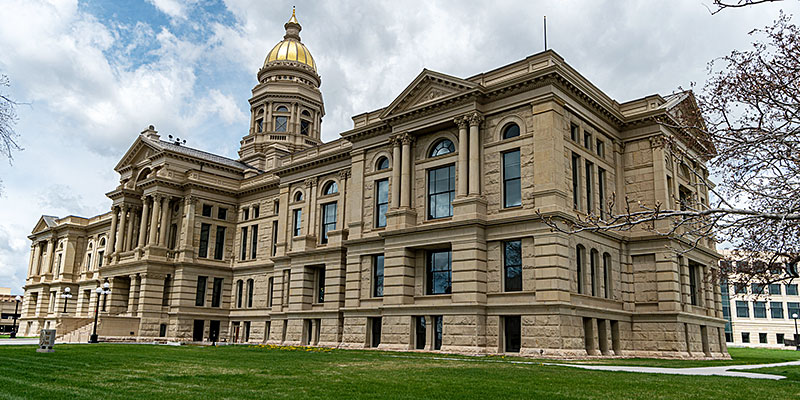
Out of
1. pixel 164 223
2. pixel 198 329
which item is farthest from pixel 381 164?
pixel 198 329

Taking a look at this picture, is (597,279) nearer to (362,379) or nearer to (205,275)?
(362,379)

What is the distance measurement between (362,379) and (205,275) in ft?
152

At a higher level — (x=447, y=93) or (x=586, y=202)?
(x=447, y=93)

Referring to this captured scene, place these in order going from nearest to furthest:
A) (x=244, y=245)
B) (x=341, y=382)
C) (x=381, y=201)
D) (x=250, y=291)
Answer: (x=341, y=382) → (x=381, y=201) → (x=250, y=291) → (x=244, y=245)

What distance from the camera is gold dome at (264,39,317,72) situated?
3278 inches

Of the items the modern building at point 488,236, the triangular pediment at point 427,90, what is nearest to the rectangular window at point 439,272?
the modern building at point 488,236

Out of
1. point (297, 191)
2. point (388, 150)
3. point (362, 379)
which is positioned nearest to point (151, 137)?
point (297, 191)

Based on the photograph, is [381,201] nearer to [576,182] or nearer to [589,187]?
[576,182]

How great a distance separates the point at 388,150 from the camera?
142 feet

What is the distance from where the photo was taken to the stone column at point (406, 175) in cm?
3953

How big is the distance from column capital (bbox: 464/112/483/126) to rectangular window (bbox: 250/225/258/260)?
2964 cm

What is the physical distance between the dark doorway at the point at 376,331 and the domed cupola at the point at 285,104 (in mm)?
38041

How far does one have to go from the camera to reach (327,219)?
49.9 metres

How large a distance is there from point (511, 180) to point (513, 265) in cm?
474
